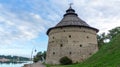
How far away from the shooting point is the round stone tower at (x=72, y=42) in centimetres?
3616

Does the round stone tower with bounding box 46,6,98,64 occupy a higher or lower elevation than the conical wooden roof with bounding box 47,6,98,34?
lower

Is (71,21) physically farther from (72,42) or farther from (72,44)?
(72,44)

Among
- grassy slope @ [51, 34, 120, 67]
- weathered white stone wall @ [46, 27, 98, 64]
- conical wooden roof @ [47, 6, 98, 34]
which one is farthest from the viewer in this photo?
conical wooden roof @ [47, 6, 98, 34]

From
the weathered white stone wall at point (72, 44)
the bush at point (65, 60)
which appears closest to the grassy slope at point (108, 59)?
the bush at point (65, 60)

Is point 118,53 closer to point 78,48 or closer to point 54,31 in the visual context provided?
point 78,48

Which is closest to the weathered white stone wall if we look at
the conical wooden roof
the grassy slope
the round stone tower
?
the round stone tower

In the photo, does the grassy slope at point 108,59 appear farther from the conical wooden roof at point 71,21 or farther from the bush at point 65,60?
the conical wooden roof at point 71,21

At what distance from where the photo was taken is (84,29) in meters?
37.2

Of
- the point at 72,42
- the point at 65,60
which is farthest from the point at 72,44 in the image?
the point at 65,60

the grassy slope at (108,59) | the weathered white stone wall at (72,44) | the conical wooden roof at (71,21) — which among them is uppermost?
the conical wooden roof at (71,21)

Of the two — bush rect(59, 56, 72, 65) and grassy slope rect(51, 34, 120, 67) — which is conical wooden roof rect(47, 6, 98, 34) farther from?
grassy slope rect(51, 34, 120, 67)

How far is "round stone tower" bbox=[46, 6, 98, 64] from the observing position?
1423 inches

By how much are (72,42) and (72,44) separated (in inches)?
14.1

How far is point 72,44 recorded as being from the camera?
36.3 meters
